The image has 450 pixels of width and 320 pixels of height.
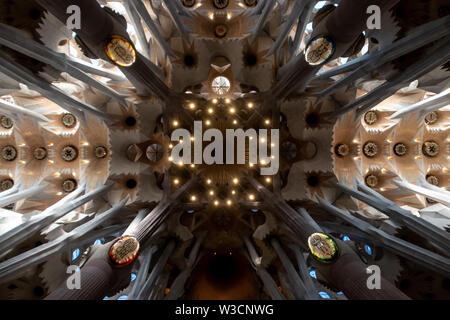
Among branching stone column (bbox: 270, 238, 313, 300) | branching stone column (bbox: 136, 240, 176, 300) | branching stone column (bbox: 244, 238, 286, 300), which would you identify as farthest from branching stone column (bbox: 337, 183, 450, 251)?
branching stone column (bbox: 136, 240, 176, 300)

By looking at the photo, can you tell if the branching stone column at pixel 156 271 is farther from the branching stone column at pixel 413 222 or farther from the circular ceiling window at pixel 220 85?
the branching stone column at pixel 413 222

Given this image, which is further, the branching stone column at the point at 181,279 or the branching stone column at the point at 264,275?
the branching stone column at the point at 181,279

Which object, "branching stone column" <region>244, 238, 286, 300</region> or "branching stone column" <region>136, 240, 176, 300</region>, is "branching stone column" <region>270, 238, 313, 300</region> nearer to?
"branching stone column" <region>244, 238, 286, 300</region>

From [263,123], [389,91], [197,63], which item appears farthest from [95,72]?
[389,91]

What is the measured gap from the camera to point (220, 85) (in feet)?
41.1

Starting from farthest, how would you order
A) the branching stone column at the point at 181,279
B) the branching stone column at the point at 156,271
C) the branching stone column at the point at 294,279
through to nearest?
1. the branching stone column at the point at 181,279
2. the branching stone column at the point at 156,271
3. the branching stone column at the point at 294,279

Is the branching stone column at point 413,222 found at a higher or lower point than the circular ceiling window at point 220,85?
lower

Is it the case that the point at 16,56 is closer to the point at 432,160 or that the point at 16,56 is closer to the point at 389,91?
the point at 389,91

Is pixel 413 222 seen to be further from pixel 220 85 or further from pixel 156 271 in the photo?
pixel 220 85

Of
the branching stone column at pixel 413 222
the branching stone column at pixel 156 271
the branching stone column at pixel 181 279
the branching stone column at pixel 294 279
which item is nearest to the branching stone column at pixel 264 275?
the branching stone column at pixel 294 279

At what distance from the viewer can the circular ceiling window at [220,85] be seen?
12500mm

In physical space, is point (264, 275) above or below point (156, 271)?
below


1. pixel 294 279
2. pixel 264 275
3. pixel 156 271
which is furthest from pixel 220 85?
pixel 294 279

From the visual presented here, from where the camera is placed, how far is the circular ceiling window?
41.0ft
